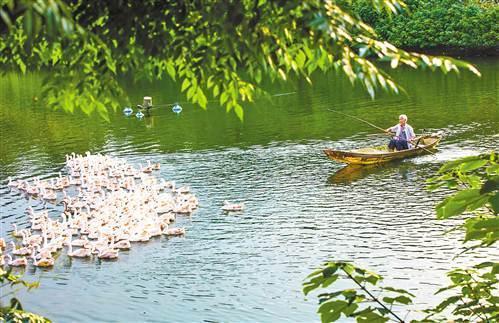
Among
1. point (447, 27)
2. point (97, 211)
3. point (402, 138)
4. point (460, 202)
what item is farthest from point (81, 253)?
point (447, 27)

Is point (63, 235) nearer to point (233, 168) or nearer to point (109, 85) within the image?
point (233, 168)

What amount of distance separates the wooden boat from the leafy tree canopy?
76.7 feet

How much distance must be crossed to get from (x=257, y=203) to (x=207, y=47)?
63.3 ft

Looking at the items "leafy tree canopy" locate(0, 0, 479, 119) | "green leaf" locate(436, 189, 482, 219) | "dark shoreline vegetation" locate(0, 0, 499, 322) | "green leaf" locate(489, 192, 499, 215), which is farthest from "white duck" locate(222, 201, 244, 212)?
"green leaf" locate(489, 192, 499, 215)

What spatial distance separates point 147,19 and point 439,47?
7183 centimetres

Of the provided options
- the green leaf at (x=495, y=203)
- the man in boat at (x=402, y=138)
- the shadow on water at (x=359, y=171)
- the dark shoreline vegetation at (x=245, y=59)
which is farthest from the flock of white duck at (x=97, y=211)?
the green leaf at (x=495, y=203)

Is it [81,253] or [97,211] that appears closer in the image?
[81,253]

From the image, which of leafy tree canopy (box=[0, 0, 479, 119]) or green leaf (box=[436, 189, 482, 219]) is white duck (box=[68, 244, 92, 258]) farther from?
green leaf (box=[436, 189, 482, 219])

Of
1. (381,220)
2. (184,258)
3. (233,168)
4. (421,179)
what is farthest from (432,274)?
(233,168)

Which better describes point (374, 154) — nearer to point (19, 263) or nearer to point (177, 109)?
point (19, 263)

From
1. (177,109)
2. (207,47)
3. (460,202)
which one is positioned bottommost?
(460,202)

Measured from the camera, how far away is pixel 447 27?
2874 inches

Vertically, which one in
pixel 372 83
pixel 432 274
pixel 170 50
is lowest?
pixel 432 274

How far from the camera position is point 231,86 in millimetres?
5672
